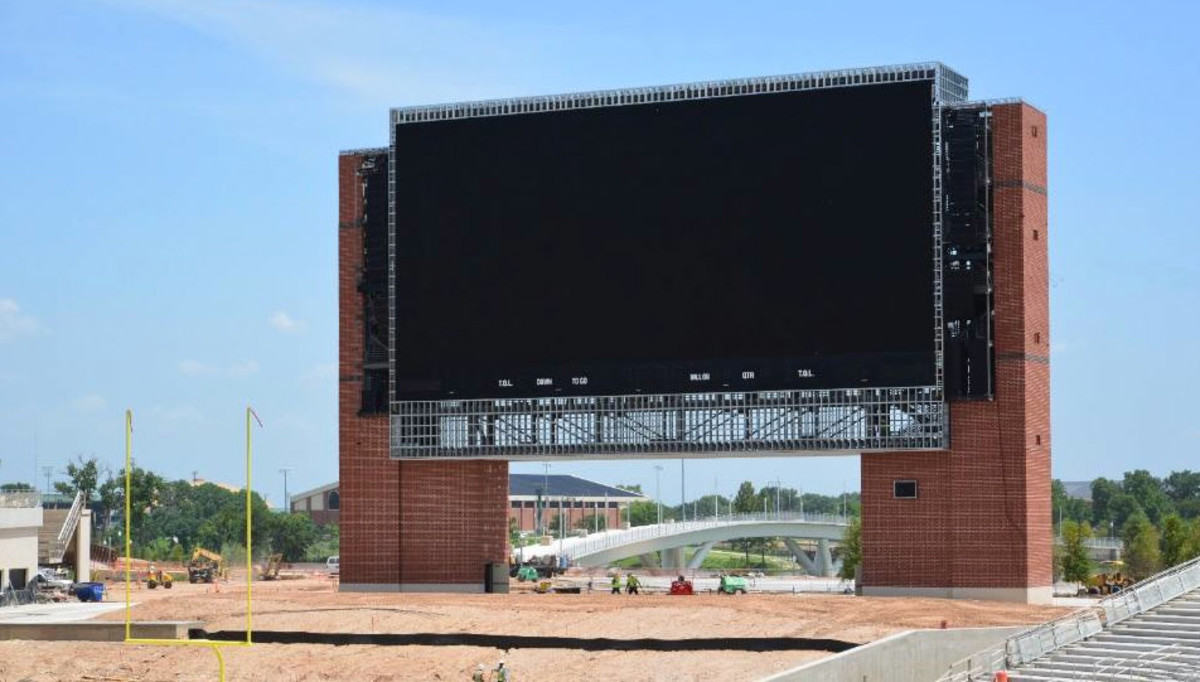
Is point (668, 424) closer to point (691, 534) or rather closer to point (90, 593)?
point (90, 593)

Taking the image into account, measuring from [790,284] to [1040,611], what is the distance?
35.9 ft

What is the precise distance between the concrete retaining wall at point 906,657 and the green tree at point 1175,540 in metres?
29.7

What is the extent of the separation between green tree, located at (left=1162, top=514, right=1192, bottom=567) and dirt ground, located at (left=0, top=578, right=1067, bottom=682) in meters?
25.0

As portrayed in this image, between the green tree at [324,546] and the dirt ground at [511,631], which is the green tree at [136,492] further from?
the dirt ground at [511,631]

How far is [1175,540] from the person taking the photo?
7381cm

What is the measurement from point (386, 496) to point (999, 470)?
18.6 m

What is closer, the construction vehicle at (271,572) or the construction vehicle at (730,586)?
the construction vehicle at (730,586)

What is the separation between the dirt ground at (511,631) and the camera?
4447cm

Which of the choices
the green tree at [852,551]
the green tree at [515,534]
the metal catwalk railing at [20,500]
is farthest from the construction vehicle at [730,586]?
the green tree at [515,534]

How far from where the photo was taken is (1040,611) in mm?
49156

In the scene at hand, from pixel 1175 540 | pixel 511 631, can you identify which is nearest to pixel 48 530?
pixel 511 631

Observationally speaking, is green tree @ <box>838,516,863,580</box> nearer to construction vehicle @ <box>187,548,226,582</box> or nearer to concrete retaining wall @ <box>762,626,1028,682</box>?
construction vehicle @ <box>187,548,226,582</box>

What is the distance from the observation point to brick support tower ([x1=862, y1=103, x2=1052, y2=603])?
50750 mm

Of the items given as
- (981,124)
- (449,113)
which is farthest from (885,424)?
(449,113)
